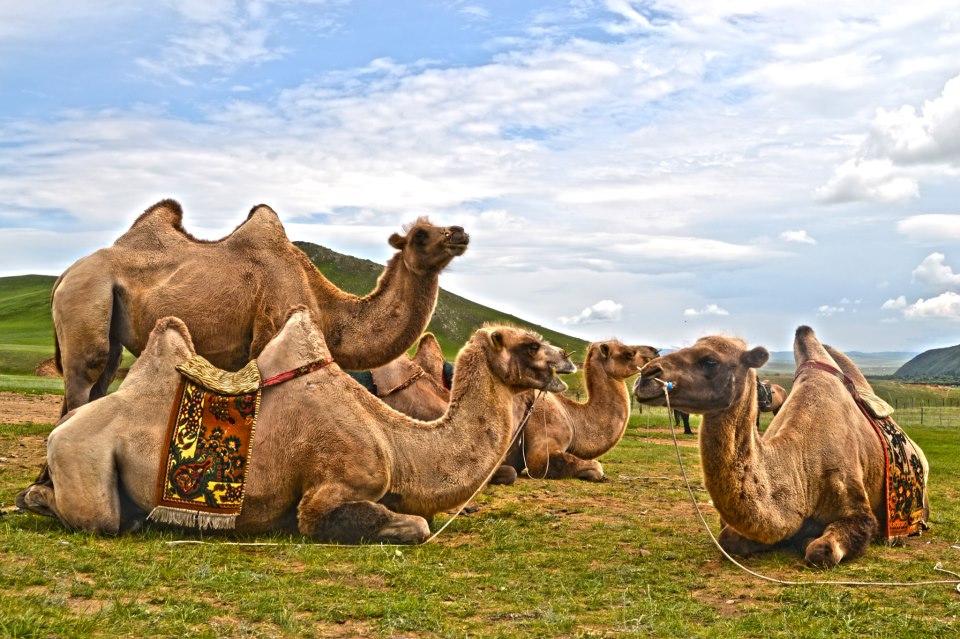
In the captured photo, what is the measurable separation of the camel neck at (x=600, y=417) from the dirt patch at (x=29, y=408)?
10089 millimetres

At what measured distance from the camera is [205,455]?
279 inches

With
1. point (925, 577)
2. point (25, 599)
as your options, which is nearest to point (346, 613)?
point (25, 599)

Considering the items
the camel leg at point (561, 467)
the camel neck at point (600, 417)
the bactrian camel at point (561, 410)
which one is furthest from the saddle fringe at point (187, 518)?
the camel neck at point (600, 417)

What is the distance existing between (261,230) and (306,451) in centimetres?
404

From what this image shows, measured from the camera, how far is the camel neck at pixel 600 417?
46.7ft

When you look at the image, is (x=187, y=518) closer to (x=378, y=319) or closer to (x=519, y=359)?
(x=519, y=359)

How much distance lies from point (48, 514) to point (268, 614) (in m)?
3.06

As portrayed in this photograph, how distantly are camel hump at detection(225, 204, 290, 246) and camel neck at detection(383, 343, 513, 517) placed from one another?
3338 mm

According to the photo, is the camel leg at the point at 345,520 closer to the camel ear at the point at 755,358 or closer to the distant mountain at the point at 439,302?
the camel ear at the point at 755,358

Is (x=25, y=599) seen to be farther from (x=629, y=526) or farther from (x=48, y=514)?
(x=629, y=526)

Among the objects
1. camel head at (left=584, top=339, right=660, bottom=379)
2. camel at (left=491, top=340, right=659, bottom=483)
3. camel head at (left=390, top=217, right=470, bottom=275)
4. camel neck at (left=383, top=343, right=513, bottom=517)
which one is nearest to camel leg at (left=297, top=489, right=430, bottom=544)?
camel neck at (left=383, top=343, right=513, bottom=517)

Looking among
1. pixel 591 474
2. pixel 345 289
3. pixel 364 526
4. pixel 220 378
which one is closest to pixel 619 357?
pixel 591 474

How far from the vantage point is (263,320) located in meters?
9.87

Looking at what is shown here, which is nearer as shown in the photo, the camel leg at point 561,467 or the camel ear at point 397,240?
the camel ear at point 397,240
